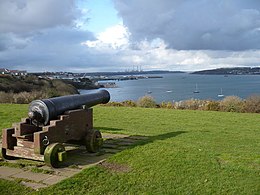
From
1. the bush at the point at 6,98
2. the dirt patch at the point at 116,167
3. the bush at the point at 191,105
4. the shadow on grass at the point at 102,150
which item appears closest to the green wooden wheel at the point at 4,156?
the shadow on grass at the point at 102,150

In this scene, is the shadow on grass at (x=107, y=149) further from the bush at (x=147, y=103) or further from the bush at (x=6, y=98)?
the bush at (x=6, y=98)

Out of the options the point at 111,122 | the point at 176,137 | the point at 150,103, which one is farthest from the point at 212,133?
the point at 150,103

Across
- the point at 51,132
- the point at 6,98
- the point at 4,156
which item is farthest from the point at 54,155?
the point at 6,98

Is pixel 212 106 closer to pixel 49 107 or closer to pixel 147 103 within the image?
pixel 147 103

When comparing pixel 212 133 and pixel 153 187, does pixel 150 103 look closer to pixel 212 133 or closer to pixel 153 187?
pixel 212 133

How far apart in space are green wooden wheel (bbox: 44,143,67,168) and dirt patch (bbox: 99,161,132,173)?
699 mm

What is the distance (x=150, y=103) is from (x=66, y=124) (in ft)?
49.6

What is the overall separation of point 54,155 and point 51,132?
1.47ft

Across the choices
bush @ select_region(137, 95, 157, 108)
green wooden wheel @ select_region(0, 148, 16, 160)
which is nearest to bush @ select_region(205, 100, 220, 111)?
bush @ select_region(137, 95, 157, 108)

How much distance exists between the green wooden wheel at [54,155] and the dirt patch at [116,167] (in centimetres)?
70

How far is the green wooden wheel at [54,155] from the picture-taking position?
5113mm

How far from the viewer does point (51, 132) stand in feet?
17.9

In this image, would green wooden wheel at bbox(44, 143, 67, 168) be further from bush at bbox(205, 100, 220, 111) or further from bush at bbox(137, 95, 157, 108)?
bush at bbox(137, 95, 157, 108)

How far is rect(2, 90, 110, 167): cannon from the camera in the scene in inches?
207
